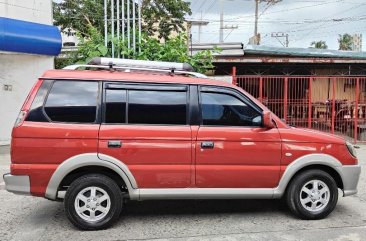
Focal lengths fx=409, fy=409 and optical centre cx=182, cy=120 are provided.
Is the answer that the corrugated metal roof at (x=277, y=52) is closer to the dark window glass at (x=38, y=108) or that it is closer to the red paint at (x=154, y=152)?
the red paint at (x=154, y=152)

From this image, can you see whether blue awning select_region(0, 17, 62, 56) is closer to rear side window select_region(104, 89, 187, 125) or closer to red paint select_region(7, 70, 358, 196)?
red paint select_region(7, 70, 358, 196)

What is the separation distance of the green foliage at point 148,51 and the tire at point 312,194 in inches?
223

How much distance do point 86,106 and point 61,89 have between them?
350 mm

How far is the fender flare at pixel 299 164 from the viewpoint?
508 centimetres

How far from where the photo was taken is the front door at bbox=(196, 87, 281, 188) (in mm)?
4910

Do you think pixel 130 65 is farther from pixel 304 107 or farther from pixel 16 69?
pixel 304 107

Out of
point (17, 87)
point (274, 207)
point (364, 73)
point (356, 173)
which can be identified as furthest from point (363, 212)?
point (364, 73)

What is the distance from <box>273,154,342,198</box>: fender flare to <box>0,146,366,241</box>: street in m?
0.43

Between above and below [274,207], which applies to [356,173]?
above

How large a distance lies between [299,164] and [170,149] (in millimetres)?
1625

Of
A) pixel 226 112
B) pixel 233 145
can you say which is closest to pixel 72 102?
pixel 226 112

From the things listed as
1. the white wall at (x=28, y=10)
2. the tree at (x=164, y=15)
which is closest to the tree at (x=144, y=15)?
the tree at (x=164, y=15)

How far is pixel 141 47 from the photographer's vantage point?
10352 mm

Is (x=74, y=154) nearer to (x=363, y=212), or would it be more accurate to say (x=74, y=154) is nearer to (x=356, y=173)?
(x=356, y=173)
